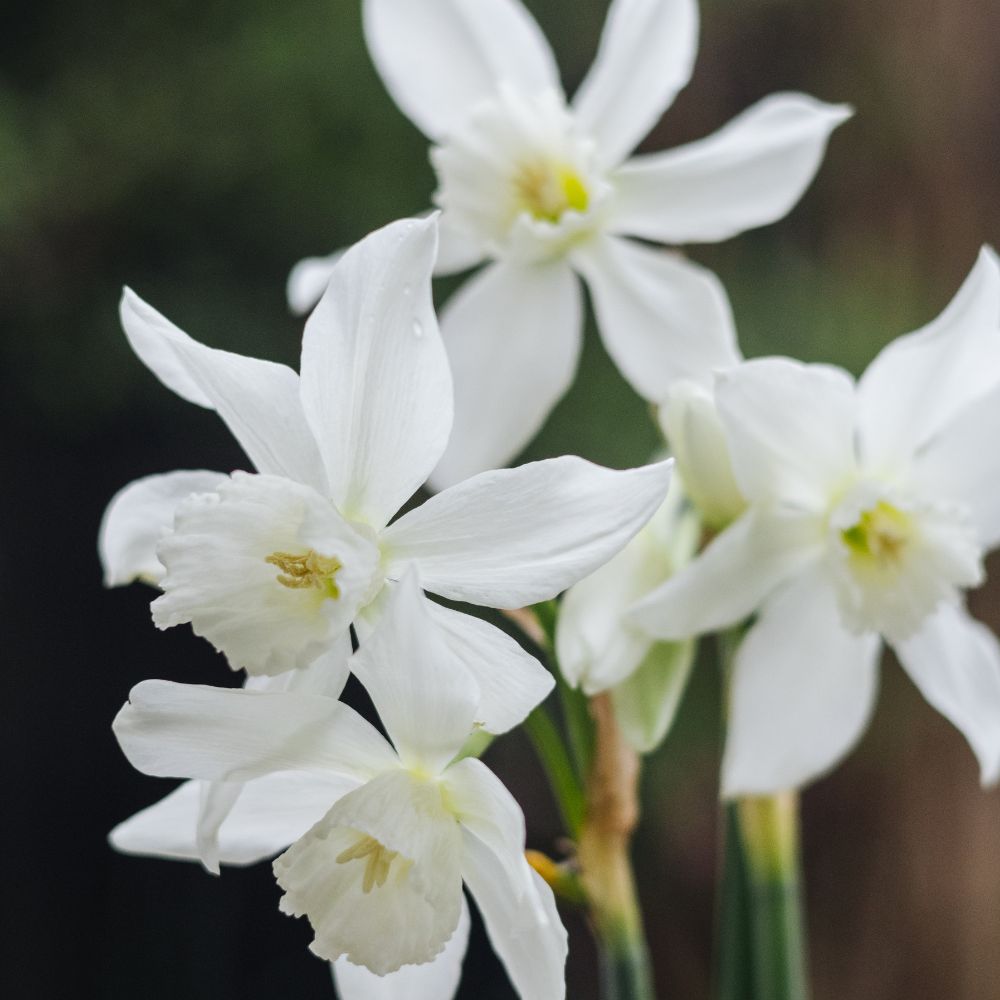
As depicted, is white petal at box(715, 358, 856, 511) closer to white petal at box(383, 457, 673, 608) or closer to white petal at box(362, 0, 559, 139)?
white petal at box(383, 457, 673, 608)

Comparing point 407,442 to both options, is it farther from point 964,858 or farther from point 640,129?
point 964,858

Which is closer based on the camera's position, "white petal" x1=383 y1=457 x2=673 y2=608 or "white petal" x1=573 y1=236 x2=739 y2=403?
"white petal" x1=383 y1=457 x2=673 y2=608

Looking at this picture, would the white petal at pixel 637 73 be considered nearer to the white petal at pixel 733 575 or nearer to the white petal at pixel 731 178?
the white petal at pixel 731 178

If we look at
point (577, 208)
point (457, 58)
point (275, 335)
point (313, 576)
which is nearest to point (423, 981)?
point (313, 576)

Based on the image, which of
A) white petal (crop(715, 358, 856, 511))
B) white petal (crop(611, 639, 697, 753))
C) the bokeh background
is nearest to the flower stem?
white petal (crop(611, 639, 697, 753))

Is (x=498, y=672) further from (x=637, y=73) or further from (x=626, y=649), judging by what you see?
(x=637, y=73)

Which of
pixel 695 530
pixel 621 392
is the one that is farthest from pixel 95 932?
pixel 695 530
